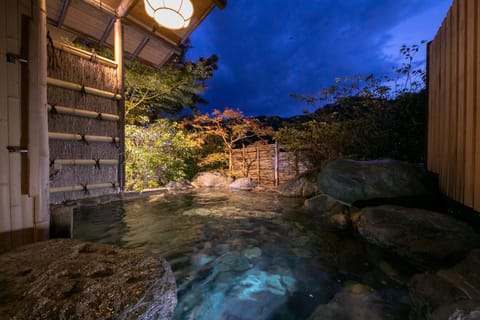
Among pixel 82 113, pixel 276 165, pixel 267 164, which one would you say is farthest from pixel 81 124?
pixel 267 164

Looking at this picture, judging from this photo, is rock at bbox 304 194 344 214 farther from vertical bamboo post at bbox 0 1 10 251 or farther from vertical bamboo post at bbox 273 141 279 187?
vertical bamboo post at bbox 0 1 10 251

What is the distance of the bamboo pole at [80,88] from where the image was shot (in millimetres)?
3874

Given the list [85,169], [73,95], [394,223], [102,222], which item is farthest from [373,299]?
[73,95]

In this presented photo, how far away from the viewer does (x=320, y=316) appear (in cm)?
180

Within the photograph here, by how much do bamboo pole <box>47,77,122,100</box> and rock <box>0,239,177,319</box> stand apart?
11.4 feet

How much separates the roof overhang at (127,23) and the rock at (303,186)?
5.79 m

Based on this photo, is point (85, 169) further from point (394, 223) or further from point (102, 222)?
point (394, 223)

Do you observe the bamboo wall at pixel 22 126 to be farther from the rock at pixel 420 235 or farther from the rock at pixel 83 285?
the rock at pixel 420 235

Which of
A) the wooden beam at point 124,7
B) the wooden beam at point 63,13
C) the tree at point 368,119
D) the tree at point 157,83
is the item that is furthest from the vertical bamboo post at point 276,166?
the wooden beam at point 63,13

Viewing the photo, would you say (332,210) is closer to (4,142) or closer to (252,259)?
(252,259)

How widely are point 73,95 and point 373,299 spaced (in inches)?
230

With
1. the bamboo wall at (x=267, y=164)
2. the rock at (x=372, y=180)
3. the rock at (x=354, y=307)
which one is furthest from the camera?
the bamboo wall at (x=267, y=164)

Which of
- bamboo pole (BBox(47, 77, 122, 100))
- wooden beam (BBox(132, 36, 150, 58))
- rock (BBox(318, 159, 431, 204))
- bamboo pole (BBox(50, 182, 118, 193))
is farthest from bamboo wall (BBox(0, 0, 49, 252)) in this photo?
rock (BBox(318, 159, 431, 204))

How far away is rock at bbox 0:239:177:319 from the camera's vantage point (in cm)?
108
